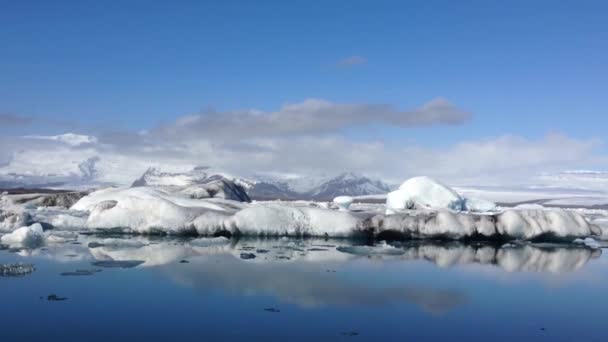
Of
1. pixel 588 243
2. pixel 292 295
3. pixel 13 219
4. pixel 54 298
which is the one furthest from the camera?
pixel 588 243

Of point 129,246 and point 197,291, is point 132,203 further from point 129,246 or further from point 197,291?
point 197,291

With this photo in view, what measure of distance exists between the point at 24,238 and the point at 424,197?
16.8m

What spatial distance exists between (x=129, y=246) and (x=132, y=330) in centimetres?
748

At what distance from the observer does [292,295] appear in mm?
8289

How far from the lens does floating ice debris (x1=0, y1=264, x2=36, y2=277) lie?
9062 millimetres

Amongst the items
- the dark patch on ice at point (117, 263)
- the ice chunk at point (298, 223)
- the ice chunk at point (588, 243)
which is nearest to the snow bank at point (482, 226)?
the ice chunk at point (298, 223)

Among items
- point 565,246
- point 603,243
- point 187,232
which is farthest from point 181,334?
point 603,243

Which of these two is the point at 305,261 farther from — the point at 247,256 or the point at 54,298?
the point at 54,298

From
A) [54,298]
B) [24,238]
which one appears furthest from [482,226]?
[54,298]

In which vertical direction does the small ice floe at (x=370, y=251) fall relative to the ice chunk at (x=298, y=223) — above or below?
below

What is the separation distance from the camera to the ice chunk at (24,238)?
13232 millimetres

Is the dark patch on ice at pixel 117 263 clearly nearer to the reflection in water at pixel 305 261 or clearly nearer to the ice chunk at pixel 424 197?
the reflection in water at pixel 305 261

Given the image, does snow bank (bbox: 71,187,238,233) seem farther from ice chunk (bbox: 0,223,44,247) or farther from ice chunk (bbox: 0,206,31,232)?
ice chunk (bbox: 0,223,44,247)

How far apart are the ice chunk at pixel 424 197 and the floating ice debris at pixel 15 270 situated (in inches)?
680
